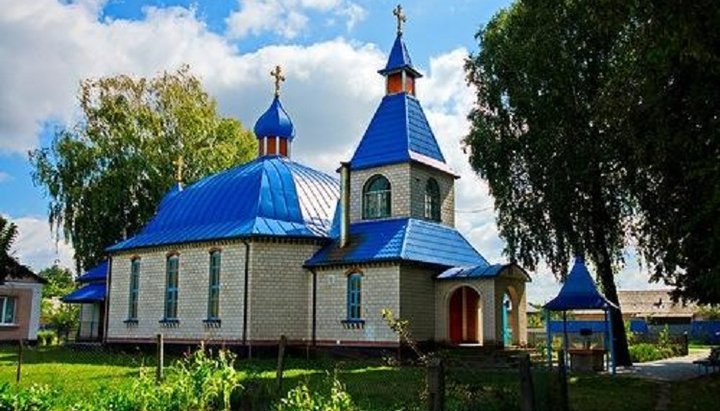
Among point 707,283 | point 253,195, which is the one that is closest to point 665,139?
point 707,283

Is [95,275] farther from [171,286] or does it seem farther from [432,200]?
[432,200]

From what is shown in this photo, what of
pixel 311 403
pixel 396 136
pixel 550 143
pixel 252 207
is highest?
pixel 396 136

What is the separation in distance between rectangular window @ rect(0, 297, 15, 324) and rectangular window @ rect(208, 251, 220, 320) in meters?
18.8

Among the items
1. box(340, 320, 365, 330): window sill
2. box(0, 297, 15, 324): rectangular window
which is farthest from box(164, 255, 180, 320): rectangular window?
box(0, 297, 15, 324): rectangular window

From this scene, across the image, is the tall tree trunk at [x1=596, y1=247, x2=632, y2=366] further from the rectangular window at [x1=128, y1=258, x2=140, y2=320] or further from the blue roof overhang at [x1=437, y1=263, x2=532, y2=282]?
the rectangular window at [x1=128, y1=258, x2=140, y2=320]

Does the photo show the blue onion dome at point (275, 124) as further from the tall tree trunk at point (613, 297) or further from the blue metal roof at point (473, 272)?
the tall tree trunk at point (613, 297)

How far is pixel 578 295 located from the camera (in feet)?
64.6

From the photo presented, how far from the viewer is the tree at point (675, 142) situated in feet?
39.6

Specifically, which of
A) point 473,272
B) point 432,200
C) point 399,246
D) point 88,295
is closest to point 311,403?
point 399,246

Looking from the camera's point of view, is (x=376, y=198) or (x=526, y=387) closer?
(x=526, y=387)

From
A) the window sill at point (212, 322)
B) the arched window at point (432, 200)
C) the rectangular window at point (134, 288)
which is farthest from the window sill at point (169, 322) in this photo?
the arched window at point (432, 200)

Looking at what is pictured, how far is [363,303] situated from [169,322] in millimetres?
7612

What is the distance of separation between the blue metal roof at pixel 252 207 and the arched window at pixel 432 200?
3.55m

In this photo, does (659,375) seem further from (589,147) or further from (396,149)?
(396,149)
